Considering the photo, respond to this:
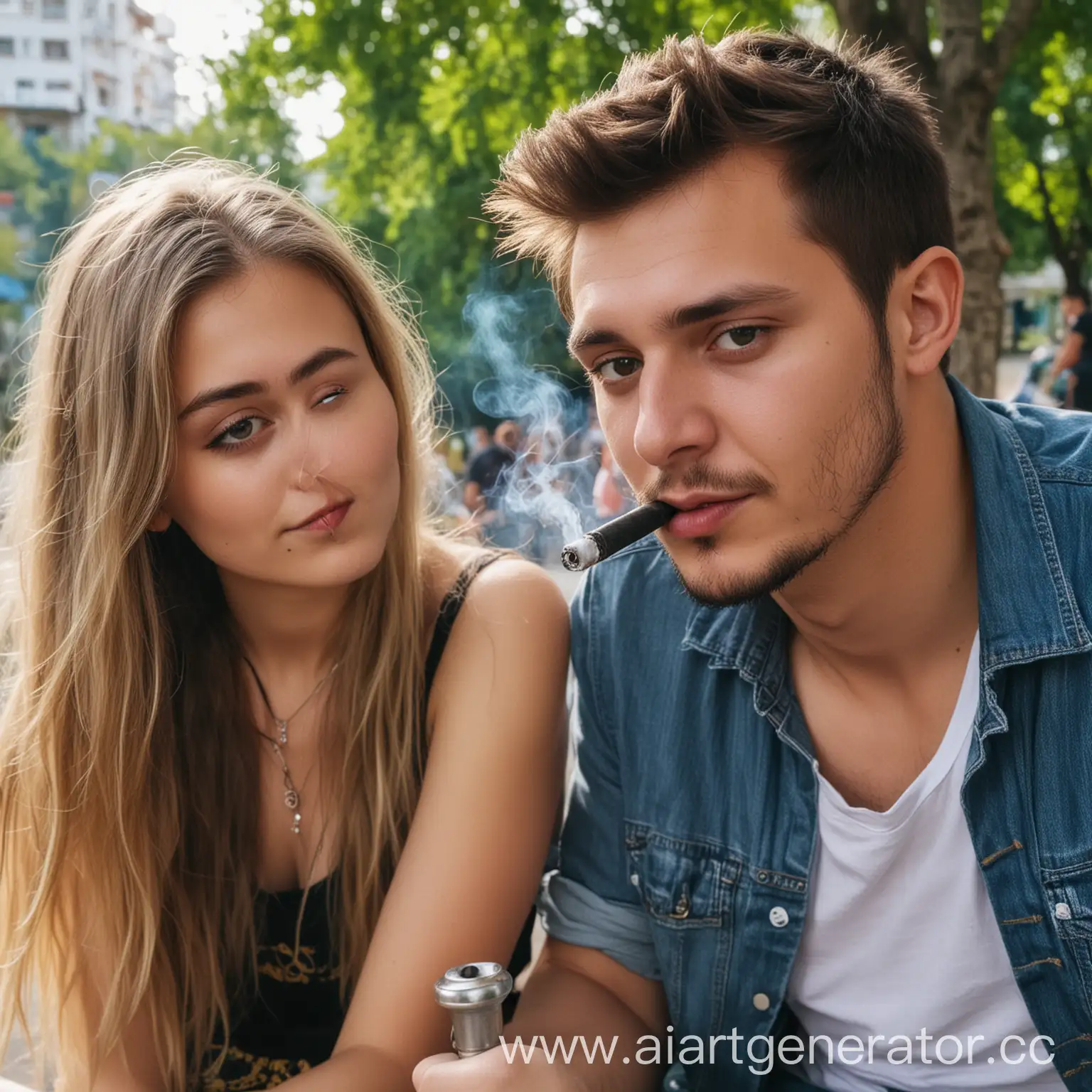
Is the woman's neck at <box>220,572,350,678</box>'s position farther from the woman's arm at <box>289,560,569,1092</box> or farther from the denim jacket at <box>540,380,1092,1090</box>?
the denim jacket at <box>540,380,1092,1090</box>

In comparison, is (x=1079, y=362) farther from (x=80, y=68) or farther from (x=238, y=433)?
(x=80, y=68)

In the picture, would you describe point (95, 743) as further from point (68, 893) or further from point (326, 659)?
point (326, 659)

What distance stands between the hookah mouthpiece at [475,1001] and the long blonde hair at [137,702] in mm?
857

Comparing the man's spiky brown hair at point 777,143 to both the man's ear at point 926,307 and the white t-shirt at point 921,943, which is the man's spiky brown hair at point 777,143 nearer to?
the man's ear at point 926,307

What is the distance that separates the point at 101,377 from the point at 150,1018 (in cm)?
135

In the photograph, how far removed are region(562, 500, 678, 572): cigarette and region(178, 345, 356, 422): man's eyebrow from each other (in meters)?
0.80

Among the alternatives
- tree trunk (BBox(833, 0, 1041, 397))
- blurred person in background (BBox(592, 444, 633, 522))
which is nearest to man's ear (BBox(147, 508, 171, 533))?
blurred person in background (BBox(592, 444, 633, 522))

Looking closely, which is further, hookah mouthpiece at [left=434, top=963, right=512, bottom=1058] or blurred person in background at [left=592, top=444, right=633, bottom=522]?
blurred person in background at [left=592, top=444, right=633, bottom=522]

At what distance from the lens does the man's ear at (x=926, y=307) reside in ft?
7.20

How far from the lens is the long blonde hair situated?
2459 millimetres

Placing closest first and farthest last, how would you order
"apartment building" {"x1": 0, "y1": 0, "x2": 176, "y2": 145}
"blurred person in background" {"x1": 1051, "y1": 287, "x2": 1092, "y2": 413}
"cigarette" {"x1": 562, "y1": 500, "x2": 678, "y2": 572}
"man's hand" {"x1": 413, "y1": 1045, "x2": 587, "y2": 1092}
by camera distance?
"man's hand" {"x1": 413, "y1": 1045, "x2": 587, "y2": 1092}
"cigarette" {"x1": 562, "y1": 500, "x2": 678, "y2": 572}
"blurred person in background" {"x1": 1051, "y1": 287, "x2": 1092, "y2": 413}
"apartment building" {"x1": 0, "y1": 0, "x2": 176, "y2": 145}

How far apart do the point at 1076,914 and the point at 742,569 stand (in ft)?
2.72

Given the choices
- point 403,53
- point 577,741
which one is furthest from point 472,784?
point 403,53

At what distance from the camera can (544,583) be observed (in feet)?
8.82
